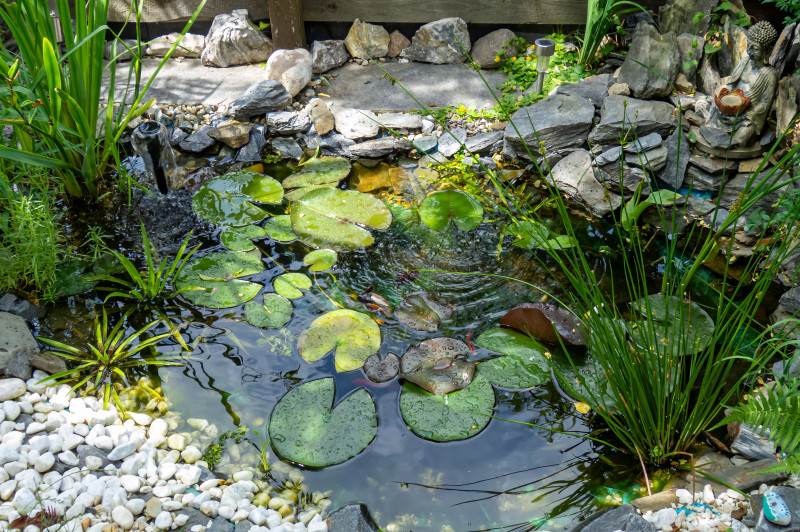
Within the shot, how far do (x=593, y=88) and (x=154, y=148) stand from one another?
8.58 ft

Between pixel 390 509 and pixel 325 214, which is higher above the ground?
pixel 325 214

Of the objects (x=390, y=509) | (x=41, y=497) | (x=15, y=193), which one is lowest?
(x=390, y=509)

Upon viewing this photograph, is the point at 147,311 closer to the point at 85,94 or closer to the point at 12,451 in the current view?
the point at 12,451

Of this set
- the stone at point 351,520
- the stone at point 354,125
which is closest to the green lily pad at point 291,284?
the stone at point 351,520

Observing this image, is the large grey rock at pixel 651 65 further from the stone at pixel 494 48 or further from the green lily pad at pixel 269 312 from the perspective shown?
the green lily pad at pixel 269 312

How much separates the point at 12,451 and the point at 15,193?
1.34 metres

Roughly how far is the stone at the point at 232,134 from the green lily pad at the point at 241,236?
2.62 ft

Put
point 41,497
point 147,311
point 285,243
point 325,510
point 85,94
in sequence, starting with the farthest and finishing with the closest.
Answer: point 285,243
point 85,94
point 147,311
point 325,510
point 41,497

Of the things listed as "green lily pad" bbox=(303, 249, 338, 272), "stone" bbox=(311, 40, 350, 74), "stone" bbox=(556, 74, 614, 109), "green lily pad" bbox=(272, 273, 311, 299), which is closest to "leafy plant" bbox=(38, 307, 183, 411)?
"green lily pad" bbox=(272, 273, 311, 299)

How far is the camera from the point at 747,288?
2.97 metres

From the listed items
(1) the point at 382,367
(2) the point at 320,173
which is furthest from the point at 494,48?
(1) the point at 382,367

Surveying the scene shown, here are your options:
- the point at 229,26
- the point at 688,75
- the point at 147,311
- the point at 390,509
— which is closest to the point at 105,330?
the point at 147,311

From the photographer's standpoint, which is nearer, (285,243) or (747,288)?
(747,288)

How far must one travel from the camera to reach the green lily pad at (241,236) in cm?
317
